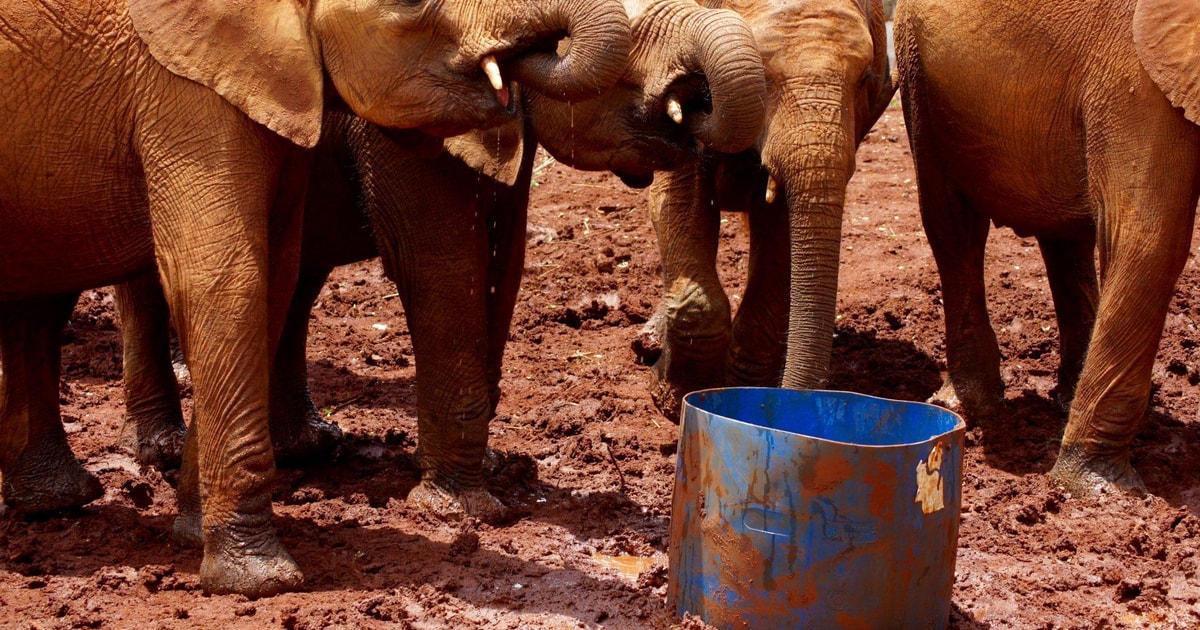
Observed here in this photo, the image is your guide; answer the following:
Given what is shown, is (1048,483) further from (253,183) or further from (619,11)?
(253,183)

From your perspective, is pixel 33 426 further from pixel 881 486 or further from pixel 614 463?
pixel 881 486

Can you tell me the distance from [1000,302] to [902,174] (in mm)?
2636

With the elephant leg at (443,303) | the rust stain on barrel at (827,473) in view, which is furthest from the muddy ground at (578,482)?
the rust stain on barrel at (827,473)

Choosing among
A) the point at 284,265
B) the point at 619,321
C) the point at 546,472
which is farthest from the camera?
the point at 619,321

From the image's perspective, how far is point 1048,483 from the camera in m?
7.21

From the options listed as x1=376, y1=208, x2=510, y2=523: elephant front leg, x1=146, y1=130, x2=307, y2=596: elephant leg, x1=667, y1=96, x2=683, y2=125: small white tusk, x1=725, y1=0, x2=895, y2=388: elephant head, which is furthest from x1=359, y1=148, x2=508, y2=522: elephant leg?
x1=725, y1=0, x2=895, y2=388: elephant head

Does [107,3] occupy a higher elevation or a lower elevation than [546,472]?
higher

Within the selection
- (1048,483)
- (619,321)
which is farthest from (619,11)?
(619,321)

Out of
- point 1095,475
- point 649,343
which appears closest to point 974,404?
point 1095,475

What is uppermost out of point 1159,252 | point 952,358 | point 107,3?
point 107,3

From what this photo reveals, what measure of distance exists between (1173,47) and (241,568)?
169 inches

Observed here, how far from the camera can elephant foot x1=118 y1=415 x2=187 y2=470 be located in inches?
284

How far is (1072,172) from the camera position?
735cm

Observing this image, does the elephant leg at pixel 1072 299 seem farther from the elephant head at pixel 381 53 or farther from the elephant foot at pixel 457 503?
the elephant head at pixel 381 53
